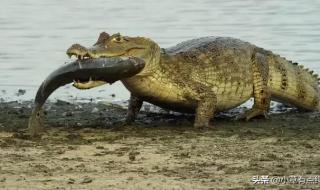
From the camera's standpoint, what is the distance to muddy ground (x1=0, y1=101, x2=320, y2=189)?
26.1 ft

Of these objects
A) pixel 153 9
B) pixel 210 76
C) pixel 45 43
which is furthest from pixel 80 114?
pixel 153 9

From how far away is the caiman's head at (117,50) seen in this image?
32.1 ft

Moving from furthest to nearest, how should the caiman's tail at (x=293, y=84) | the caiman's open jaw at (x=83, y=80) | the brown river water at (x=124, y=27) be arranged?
the brown river water at (x=124, y=27), the caiman's tail at (x=293, y=84), the caiman's open jaw at (x=83, y=80)

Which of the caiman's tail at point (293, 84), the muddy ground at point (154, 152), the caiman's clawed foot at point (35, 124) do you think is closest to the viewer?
the muddy ground at point (154, 152)

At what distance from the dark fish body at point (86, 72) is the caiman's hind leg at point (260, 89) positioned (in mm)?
1729

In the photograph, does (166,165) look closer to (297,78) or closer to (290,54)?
(297,78)

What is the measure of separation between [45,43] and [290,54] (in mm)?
4598

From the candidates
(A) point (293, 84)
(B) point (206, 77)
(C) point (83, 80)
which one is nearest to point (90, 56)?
(C) point (83, 80)

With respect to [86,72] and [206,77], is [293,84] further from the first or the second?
[86,72]

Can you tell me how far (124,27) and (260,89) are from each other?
869 cm

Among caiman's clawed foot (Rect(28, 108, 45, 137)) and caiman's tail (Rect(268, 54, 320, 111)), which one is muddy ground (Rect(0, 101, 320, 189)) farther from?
caiman's tail (Rect(268, 54, 320, 111))

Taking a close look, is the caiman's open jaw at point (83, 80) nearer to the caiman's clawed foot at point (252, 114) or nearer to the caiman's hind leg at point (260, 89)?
the caiman's clawed foot at point (252, 114)

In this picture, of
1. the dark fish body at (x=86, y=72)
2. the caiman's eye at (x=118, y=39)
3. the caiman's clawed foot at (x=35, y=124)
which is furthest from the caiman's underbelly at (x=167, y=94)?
the caiman's clawed foot at (x=35, y=124)

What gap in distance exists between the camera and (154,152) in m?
9.16
